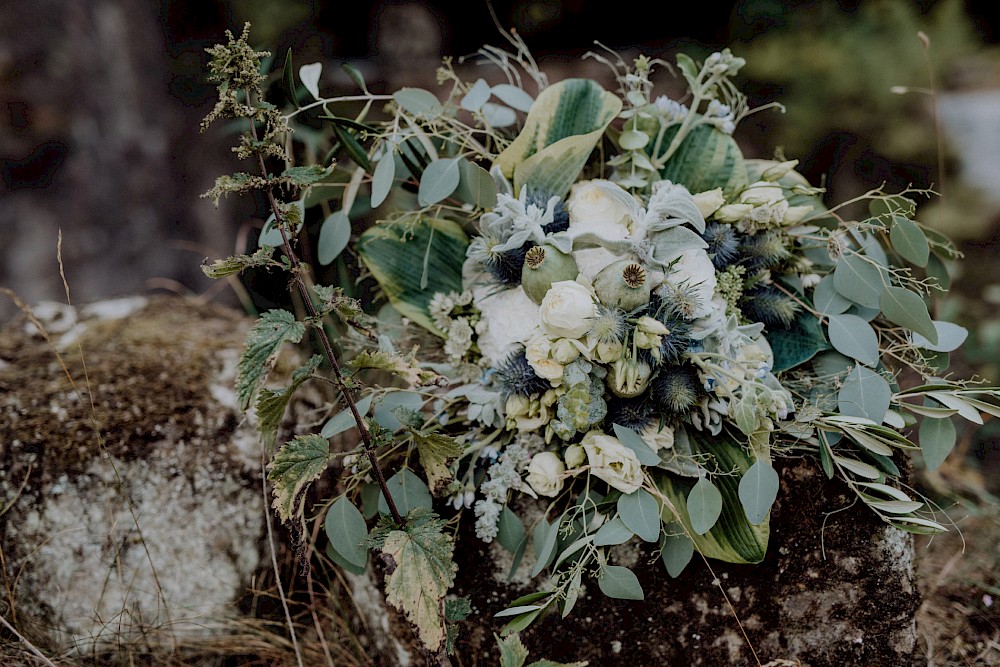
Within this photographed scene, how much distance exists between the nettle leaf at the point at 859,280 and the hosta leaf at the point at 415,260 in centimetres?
52

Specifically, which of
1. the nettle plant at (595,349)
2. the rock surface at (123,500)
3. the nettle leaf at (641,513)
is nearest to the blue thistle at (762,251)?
the nettle plant at (595,349)

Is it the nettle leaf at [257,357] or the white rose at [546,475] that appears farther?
the white rose at [546,475]

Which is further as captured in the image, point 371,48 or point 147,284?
point 371,48

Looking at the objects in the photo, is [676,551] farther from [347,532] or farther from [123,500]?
[123,500]

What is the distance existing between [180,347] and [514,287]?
0.67m

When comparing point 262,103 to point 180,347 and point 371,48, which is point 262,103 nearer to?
point 180,347

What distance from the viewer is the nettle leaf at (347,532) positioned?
2.72 ft

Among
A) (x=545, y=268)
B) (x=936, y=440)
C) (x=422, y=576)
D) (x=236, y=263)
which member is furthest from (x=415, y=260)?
(x=936, y=440)

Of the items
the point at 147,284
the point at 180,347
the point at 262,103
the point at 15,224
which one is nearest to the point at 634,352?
the point at 262,103

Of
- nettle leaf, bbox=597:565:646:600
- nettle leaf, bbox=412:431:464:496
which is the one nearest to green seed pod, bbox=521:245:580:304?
nettle leaf, bbox=412:431:464:496

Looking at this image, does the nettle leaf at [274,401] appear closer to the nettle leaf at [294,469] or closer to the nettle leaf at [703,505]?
the nettle leaf at [294,469]

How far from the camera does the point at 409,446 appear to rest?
0.89 metres

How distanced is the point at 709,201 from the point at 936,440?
41 centimetres

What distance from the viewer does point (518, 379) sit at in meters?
0.83
